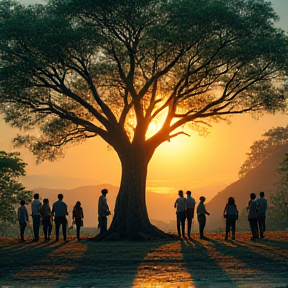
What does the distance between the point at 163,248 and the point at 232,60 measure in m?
11.1

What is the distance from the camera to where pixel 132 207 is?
30375 millimetres

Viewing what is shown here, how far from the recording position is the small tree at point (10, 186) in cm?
5959

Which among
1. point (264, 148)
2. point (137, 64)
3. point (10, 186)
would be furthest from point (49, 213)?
point (264, 148)

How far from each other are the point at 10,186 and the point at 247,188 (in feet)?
241

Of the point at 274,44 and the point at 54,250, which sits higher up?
the point at 274,44

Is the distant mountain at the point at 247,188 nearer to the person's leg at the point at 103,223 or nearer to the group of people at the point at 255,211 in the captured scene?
the group of people at the point at 255,211

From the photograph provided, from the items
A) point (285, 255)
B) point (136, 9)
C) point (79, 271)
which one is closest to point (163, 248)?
point (285, 255)

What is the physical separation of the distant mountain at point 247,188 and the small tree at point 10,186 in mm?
56954

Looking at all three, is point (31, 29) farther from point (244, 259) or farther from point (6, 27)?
point (244, 259)

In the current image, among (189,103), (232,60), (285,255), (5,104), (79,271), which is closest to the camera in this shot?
(79,271)

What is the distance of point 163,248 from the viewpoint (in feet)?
74.9

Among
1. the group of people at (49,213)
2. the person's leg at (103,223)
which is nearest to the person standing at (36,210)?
the group of people at (49,213)

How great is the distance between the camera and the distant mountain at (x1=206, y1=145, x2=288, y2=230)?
382ft

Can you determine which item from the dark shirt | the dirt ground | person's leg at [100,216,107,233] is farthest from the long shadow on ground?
person's leg at [100,216,107,233]
